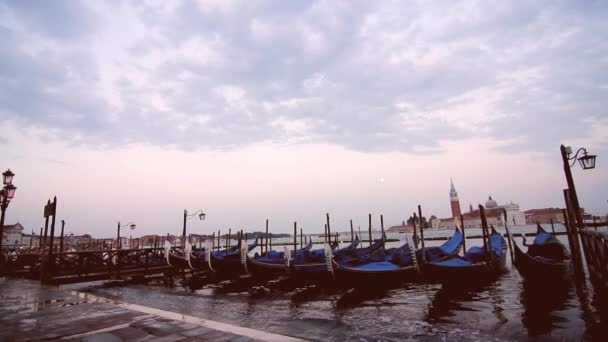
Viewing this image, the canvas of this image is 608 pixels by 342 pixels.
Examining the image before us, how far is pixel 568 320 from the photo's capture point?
20.5ft

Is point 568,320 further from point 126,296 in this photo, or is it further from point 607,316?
point 126,296

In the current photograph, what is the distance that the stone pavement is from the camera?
364cm

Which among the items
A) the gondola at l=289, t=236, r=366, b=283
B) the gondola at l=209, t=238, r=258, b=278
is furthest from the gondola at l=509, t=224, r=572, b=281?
the gondola at l=209, t=238, r=258, b=278

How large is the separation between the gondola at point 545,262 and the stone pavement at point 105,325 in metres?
11.0

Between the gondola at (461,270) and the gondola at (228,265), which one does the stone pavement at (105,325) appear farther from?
the gondola at (461,270)

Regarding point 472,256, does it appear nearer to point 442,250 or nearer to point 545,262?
point 442,250

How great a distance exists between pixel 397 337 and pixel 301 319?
2010mm

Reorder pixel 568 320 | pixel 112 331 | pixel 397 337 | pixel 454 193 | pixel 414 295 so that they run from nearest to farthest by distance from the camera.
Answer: pixel 112 331
pixel 397 337
pixel 568 320
pixel 414 295
pixel 454 193

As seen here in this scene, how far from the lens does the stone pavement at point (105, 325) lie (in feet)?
11.9

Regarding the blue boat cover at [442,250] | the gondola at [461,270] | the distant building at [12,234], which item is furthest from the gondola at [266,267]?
the distant building at [12,234]

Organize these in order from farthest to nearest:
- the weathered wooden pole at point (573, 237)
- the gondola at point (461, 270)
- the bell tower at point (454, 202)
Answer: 1. the bell tower at point (454, 202)
2. the gondola at point (461, 270)
3. the weathered wooden pole at point (573, 237)

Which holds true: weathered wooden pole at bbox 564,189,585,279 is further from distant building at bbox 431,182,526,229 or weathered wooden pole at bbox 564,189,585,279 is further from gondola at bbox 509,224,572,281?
distant building at bbox 431,182,526,229

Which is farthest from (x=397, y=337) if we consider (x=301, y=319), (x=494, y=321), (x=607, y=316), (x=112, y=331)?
(x=607, y=316)

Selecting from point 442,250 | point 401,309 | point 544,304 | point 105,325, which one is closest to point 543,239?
point 442,250
